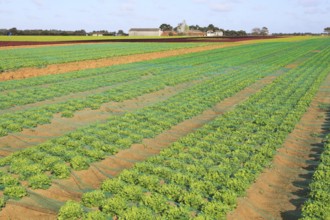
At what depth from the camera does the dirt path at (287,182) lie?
7379 millimetres

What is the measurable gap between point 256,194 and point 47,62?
32.8m

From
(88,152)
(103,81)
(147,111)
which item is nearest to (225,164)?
(88,152)

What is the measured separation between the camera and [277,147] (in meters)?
11.1

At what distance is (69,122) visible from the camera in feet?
46.3

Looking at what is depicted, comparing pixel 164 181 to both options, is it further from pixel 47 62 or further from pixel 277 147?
pixel 47 62

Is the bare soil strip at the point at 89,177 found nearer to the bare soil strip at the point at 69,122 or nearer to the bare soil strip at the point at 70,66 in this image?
the bare soil strip at the point at 69,122

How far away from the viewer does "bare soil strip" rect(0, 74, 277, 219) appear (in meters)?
7.21

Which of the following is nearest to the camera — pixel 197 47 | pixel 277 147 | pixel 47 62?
pixel 277 147

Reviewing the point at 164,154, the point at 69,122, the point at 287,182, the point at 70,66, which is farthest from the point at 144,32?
the point at 287,182

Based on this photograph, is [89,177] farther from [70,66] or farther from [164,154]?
[70,66]

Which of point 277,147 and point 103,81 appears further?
point 103,81

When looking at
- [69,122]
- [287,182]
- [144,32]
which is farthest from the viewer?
[144,32]

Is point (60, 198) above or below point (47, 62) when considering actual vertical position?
below

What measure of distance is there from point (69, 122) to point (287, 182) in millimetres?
9456
